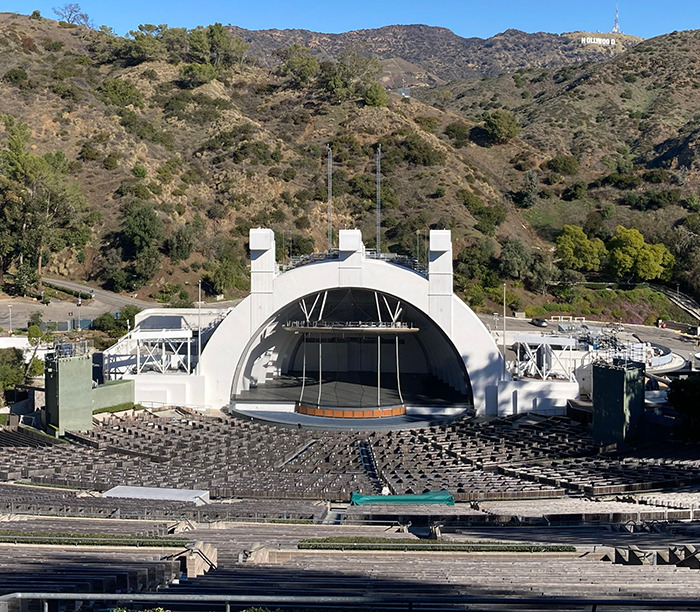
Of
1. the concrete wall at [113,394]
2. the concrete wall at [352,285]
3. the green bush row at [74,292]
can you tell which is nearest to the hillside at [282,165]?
the green bush row at [74,292]

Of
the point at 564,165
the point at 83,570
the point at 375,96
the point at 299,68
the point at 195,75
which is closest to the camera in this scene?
the point at 83,570

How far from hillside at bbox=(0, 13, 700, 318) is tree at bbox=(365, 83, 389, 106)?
0.20m

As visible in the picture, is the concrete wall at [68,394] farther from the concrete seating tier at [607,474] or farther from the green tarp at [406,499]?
the concrete seating tier at [607,474]

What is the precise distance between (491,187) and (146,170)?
38.1m

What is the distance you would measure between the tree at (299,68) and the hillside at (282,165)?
38cm

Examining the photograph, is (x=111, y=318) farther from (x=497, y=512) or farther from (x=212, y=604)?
(x=212, y=604)

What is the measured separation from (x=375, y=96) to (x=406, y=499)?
262ft

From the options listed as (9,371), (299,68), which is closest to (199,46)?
(299,68)

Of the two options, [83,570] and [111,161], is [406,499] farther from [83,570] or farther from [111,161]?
[111,161]

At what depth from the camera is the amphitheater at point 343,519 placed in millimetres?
10922

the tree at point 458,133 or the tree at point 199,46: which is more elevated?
the tree at point 199,46

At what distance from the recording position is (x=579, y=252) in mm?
72750

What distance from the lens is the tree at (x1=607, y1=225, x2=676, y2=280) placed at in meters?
68.6

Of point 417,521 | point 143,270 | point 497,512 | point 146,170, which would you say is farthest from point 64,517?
point 146,170
